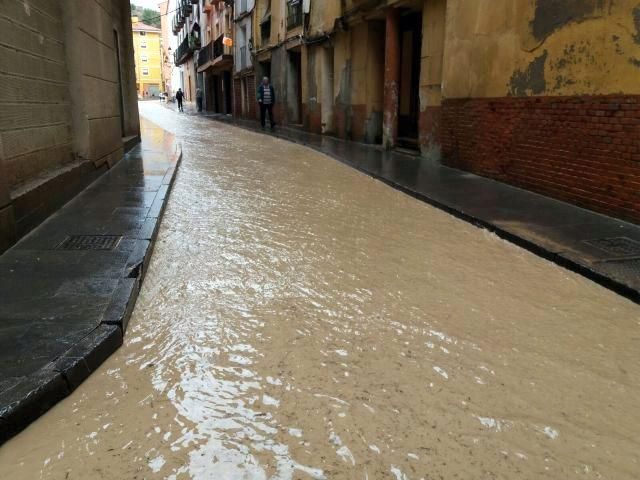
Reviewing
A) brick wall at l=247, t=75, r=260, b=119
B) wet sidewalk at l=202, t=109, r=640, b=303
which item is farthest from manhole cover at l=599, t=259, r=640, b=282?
brick wall at l=247, t=75, r=260, b=119

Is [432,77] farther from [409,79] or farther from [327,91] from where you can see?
[327,91]

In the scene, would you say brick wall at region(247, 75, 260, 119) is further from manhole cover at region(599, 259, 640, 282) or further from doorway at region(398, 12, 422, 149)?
manhole cover at region(599, 259, 640, 282)

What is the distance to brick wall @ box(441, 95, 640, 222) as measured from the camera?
555 cm

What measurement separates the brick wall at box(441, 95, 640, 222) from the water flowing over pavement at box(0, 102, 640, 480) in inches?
67.3

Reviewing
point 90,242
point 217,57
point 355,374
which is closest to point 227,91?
point 217,57

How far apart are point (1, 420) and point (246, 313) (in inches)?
60.0

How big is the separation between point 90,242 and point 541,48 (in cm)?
570

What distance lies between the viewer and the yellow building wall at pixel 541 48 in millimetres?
5574

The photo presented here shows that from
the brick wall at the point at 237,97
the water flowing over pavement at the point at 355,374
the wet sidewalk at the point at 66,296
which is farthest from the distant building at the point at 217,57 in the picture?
the water flowing over pavement at the point at 355,374

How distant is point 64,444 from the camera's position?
2.23 metres

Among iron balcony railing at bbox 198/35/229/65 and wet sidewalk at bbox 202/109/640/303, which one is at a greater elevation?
iron balcony railing at bbox 198/35/229/65

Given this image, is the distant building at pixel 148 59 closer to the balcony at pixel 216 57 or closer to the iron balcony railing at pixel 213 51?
the iron balcony railing at pixel 213 51

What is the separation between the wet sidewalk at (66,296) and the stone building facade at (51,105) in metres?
0.33

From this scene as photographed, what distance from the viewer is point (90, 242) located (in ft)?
15.2
